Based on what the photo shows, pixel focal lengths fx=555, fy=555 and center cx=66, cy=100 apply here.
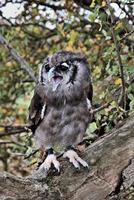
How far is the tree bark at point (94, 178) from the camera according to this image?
74.0 inches

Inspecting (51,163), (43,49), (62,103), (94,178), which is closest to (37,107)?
(62,103)

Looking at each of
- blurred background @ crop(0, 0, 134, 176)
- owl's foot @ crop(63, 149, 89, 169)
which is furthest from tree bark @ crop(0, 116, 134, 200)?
blurred background @ crop(0, 0, 134, 176)

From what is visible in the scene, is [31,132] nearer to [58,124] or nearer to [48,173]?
[58,124]

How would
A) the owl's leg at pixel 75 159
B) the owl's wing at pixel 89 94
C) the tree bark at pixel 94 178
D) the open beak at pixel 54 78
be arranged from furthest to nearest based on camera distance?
the owl's wing at pixel 89 94 < the open beak at pixel 54 78 < the owl's leg at pixel 75 159 < the tree bark at pixel 94 178

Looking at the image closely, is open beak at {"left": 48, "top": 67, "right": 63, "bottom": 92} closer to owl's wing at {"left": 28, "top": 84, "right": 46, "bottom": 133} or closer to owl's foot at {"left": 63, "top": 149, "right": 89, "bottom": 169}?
owl's wing at {"left": 28, "top": 84, "right": 46, "bottom": 133}

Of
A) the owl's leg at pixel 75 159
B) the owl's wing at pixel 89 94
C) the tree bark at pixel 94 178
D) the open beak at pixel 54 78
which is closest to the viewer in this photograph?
the tree bark at pixel 94 178

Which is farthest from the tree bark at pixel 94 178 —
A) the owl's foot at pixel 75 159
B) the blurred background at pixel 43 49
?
the blurred background at pixel 43 49

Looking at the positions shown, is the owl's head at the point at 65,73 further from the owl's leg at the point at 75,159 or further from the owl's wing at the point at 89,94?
the owl's leg at the point at 75,159

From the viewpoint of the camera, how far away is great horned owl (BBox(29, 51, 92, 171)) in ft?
8.50

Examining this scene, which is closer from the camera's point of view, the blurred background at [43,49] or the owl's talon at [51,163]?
the owl's talon at [51,163]

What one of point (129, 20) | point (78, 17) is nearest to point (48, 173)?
point (129, 20)

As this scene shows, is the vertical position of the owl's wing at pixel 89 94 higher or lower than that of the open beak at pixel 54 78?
lower

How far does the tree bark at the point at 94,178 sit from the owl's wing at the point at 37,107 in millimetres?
642

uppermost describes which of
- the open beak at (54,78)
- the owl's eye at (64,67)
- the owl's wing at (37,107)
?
the owl's eye at (64,67)
